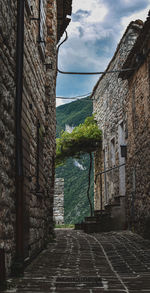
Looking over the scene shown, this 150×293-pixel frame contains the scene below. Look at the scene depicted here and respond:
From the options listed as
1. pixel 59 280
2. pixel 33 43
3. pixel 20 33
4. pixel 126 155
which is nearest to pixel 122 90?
pixel 126 155

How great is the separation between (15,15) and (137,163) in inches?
234

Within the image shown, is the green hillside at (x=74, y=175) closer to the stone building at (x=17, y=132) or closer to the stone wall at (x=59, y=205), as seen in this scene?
the stone wall at (x=59, y=205)

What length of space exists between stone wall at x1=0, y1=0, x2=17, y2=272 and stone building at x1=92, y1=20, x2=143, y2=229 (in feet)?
23.5

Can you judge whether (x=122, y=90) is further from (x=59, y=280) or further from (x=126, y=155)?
(x=59, y=280)

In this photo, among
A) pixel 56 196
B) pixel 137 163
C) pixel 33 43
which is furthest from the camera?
pixel 56 196

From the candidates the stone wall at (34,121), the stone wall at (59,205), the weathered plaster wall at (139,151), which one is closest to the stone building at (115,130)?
the weathered plaster wall at (139,151)

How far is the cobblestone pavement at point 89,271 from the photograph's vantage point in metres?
3.34

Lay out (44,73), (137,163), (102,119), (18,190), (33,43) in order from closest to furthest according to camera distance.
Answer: (18,190)
(33,43)
(44,73)
(137,163)
(102,119)

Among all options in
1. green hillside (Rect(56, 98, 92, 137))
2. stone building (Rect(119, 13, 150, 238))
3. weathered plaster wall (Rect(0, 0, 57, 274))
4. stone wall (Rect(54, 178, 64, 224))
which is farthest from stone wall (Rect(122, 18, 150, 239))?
green hillside (Rect(56, 98, 92, 137))

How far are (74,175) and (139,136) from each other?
93.5ft

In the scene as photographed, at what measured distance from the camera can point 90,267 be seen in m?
4.65

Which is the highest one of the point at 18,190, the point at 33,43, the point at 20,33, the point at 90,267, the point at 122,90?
the point at 122,90

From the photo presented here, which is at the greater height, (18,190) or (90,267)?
(18,190)

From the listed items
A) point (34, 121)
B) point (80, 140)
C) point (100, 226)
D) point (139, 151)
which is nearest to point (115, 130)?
point (100, 226)
